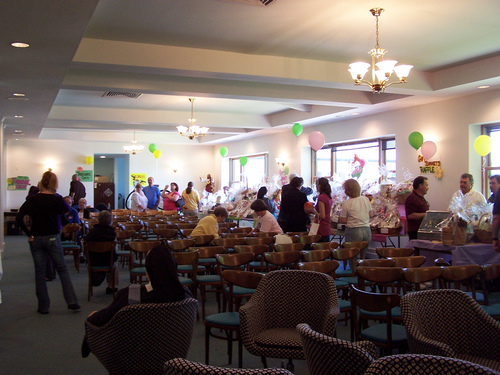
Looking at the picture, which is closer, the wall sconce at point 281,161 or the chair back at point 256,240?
the chair back at point 256,240

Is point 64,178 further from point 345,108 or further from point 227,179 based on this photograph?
point 345,108

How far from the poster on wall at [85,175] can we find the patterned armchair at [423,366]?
730 inches

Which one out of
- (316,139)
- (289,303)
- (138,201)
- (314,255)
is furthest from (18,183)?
(289,303)

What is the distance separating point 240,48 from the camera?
749 cm

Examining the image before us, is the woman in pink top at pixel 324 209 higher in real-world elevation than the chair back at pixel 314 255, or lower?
higher

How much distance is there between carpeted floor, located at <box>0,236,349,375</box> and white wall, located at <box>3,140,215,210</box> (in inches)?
446

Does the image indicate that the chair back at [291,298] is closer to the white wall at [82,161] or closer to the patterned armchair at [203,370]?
the patterned armchair at [203,370]

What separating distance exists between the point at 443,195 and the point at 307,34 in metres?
5.24

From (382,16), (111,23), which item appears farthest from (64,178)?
(382,16)

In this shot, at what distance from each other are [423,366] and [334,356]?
0.50 meters

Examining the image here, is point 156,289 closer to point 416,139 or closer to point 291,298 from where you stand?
point 291,298

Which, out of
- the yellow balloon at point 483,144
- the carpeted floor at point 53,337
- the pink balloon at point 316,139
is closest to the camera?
the carpeted floor at point 53,337

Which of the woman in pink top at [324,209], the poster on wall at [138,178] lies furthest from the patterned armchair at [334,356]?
the poster on wall at [138,178]

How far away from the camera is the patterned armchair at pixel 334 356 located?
6.30ft
